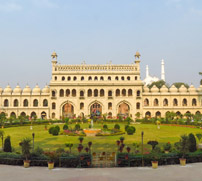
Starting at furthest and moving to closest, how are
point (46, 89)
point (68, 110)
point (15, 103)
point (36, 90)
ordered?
1. point (15, 103)
2. point (68, 110)
3. point (46, 89)
4. point (36, 90)

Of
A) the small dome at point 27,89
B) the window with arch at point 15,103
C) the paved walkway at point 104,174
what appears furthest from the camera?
the window with arch at point 15,103

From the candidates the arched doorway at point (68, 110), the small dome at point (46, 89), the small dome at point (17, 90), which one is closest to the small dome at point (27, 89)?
the small dome at point (17, 90)

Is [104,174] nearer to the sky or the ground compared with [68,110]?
nearer to the ground

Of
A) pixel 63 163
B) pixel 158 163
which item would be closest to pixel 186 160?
pixel 158 163

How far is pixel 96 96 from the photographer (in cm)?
5522

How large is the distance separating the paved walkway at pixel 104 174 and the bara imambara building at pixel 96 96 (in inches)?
1450

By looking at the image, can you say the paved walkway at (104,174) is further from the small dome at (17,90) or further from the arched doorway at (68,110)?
the small dome at (17,90)

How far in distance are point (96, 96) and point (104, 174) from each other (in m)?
42.9

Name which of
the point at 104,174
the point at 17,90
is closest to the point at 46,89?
the point at 17,90

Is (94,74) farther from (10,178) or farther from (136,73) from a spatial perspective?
(10,178)

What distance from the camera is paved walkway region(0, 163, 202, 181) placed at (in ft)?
38.7

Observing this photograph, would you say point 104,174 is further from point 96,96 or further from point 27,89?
point 27,89

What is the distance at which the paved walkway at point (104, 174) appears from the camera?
38.7 feet

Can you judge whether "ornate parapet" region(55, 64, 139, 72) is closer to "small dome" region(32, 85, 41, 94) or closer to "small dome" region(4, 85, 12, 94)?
"small dome" region(32, 85, 41, 94)
